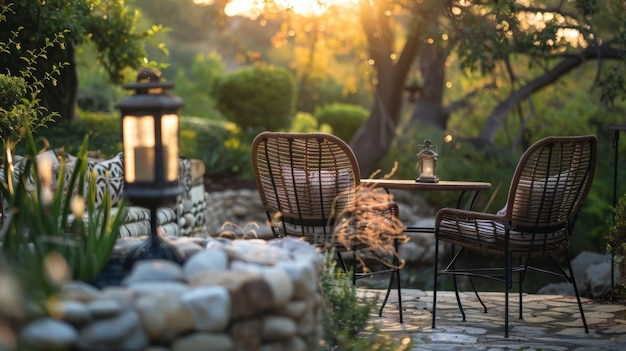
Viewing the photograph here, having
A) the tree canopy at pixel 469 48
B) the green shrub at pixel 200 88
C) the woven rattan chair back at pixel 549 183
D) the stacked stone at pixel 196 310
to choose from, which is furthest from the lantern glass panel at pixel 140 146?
the green shrub at pixel 200 88

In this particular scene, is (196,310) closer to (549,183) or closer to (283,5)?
(549,183)

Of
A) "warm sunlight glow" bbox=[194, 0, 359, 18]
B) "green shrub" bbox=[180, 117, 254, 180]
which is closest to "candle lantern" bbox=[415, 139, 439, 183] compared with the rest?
"warm sunlight glow" bbox=[194, 0, 359, 18]

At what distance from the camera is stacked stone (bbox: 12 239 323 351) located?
254cm

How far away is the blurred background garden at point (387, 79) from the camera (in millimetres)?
7586

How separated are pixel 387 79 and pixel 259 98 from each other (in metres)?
2.48

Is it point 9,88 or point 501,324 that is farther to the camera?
point 9,88

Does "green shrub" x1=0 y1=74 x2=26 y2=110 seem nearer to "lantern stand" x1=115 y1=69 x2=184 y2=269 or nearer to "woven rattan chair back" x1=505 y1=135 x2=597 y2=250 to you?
Result: "lantern stand" x1=115 y1=69 x2=184 y2=269

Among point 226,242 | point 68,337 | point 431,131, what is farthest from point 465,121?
point 68,337

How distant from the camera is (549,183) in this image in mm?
4629

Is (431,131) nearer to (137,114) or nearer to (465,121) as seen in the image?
(465,121)

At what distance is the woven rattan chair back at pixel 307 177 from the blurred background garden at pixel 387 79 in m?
1.85

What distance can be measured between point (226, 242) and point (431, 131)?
27.2ft

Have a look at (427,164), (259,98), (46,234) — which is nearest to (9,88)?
(46,234)

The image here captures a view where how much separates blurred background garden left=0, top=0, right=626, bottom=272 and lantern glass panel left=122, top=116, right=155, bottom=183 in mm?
2385
